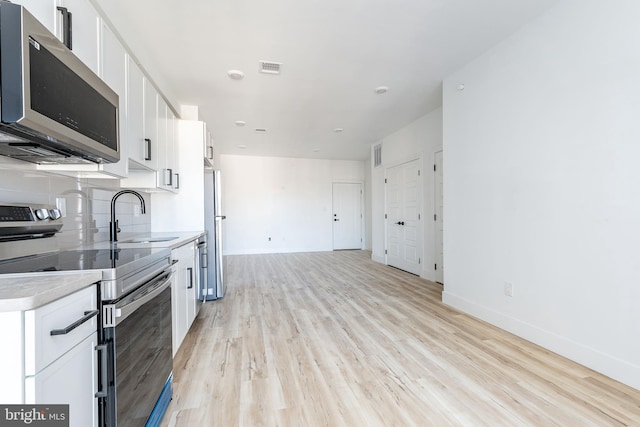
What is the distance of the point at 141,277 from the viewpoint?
130 cm

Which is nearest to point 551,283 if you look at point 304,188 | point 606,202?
point 606,202

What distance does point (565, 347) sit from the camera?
85.6 inches

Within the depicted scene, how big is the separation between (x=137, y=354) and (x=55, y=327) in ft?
1.66

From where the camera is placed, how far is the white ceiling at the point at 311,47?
2.20 m

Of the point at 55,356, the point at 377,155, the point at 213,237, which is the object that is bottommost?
the point at 55,356

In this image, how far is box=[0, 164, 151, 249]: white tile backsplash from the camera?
1.46 m

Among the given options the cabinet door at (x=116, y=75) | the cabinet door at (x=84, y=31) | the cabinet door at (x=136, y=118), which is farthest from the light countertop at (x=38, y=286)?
the cabinet door at (x=136, y=118)

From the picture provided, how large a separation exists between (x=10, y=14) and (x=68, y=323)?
1.04 m

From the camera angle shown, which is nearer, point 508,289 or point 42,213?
point 42,213

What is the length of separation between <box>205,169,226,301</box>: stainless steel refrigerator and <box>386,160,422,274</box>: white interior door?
3273 millimetres

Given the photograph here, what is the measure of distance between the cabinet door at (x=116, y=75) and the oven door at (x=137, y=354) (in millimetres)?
814

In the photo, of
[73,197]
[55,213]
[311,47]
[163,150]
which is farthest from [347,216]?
[55,213]

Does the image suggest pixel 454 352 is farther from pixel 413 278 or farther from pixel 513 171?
pixel 413 278

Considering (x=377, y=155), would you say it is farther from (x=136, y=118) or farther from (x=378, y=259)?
(x=136, y=118)
